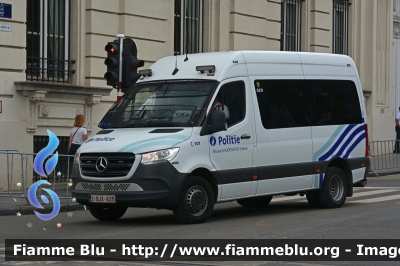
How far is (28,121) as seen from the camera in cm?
2000

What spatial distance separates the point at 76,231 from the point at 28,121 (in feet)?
26.9

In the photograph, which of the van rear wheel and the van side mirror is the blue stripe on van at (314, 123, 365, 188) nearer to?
the van rear wheel

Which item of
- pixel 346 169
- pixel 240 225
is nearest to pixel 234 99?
pixel 240 225

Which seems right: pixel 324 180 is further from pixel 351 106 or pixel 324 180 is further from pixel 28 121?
pixel 28 121

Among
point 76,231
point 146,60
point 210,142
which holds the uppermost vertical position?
point 146,60

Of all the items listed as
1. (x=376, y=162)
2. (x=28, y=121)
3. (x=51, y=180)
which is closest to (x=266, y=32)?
(x=376, y=162)

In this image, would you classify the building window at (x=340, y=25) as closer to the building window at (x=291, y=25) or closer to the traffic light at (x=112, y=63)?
the building window at (x=291, y=25)

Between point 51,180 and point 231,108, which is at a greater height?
point 231,108

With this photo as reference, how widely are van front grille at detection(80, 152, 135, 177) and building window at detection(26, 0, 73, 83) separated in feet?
27.1

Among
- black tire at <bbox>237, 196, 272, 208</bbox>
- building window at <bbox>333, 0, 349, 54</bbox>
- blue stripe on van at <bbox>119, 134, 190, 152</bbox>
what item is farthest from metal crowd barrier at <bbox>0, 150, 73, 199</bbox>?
building window at <bbox>333, 0, 349, 54</bbox>

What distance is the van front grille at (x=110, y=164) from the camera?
40.5 ft

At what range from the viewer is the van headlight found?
40.3 ft

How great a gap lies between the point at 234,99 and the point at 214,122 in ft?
2.56

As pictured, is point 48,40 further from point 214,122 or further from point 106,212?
point 214,122
